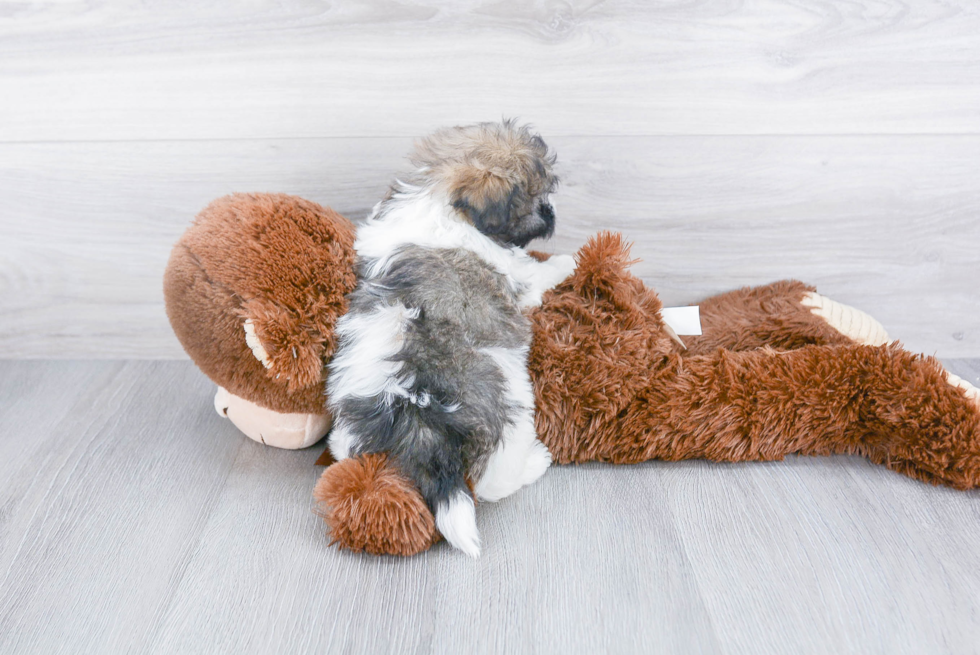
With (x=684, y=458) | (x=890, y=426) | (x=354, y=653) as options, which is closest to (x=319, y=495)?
(x=354, y=653)

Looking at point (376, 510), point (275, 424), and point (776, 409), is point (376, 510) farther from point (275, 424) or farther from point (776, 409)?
point (776, 409)

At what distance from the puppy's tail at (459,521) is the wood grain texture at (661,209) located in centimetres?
64

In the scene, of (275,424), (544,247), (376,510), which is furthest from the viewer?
(544,247)

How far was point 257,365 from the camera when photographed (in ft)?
3.73

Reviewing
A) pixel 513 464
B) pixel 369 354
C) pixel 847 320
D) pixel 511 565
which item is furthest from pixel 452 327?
pixel 847 320

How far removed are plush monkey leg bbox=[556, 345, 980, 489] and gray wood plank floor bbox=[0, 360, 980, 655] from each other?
0.14ft

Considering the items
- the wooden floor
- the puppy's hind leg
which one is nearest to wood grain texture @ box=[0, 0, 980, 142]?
the wooden floor

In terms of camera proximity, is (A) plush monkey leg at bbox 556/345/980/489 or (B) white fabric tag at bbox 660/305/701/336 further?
(B) white fabric tag at bbox 660/305/701/336

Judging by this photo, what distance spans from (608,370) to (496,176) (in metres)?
0.37

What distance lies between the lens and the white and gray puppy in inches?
38.2

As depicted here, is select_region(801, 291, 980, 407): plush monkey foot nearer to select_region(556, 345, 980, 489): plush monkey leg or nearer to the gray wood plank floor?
select_region(556, 345, 980, 489): plush monkey leg

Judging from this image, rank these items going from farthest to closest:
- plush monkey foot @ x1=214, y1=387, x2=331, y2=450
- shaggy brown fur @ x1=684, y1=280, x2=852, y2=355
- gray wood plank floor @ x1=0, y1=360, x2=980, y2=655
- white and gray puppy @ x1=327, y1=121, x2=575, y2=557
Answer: shaggy brown fur @ x1=684, y1=280, x2=852, y2=355, plush monkey foot @ x1=214, y1=387, x2=331, y2=450, white and gray puppy @ x1=327, y1=121, x2=575, y2=557, gray wood plank floor @ x1=0, y1=360, x2=980, y2=655

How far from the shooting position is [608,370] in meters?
1.13

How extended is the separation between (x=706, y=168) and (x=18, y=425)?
1.46 m
